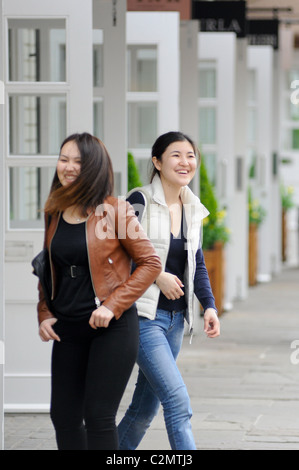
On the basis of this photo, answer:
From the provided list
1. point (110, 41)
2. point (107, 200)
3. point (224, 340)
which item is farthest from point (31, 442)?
point (224, 340)

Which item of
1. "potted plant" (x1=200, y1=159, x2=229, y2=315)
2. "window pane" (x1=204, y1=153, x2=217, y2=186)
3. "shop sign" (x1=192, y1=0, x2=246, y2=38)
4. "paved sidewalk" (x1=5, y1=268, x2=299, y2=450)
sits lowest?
"paved sidewalk" (x1=5, y1=268, x2=299, y2=450)

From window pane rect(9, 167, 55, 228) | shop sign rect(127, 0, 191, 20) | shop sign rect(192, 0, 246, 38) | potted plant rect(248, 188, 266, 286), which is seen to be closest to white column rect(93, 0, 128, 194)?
window pane rect(9, 167, 55, 228)

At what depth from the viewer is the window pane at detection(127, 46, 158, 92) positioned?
26.0ft

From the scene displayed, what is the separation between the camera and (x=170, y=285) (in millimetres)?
3939

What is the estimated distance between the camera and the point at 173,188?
4152 mm

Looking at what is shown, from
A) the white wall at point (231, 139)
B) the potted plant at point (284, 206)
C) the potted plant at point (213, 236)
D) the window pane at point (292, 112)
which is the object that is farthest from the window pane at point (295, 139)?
the potted plant at point (213, 236)

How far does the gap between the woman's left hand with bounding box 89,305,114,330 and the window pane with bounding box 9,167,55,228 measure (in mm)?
2508

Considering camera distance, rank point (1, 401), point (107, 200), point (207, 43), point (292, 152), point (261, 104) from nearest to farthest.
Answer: point (107, 200) < point (1, 401) < point (207, 43) < point (261, 104) < point (292, 152)

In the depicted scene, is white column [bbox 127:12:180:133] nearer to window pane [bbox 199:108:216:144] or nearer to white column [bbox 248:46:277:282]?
window pane [bbox 199:108:216:144]

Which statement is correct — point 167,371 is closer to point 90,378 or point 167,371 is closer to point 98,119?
point 90,378

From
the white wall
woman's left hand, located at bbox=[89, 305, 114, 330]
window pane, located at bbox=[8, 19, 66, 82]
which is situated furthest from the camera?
the white wall

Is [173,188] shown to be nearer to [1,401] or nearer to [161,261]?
[161,261]

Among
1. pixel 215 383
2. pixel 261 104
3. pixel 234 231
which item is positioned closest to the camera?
pixel 215 383

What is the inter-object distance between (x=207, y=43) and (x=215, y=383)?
4.39m
